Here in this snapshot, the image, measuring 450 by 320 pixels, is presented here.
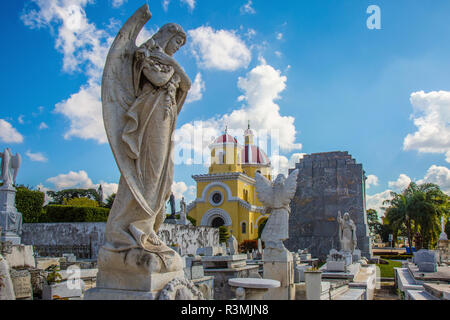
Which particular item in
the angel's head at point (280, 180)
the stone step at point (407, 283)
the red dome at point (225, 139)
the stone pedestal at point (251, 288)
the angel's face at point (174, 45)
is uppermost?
the red dome at point (225, 139)

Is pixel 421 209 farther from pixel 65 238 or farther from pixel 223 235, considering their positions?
pixel 65 238

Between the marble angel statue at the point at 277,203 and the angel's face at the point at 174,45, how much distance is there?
17.7ft

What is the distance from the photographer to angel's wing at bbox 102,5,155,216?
119 inches

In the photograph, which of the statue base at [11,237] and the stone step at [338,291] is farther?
the statue base at [11,237]

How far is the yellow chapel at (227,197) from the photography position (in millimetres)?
44219

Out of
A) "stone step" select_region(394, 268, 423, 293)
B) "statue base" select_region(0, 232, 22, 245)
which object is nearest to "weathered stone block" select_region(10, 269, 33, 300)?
"statue base" select_region(0, 232, 22, 245)

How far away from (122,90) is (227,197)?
42.2 meters

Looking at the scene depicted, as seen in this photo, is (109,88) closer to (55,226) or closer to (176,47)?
(176,47)

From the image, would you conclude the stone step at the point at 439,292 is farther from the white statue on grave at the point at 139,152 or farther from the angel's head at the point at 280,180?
the white statue on grave at the point at 139,152

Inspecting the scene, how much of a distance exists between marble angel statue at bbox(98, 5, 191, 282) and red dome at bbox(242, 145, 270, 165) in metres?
50.2

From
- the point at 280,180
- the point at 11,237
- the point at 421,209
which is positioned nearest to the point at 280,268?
the point at 280,180

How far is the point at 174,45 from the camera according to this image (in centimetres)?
348

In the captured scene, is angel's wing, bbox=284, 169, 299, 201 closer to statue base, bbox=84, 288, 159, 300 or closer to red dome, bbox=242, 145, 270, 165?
statue base, bbox=84, 288, 159, 300

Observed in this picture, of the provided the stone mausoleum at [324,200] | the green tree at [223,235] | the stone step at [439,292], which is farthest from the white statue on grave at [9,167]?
the green tree at [223,235]
